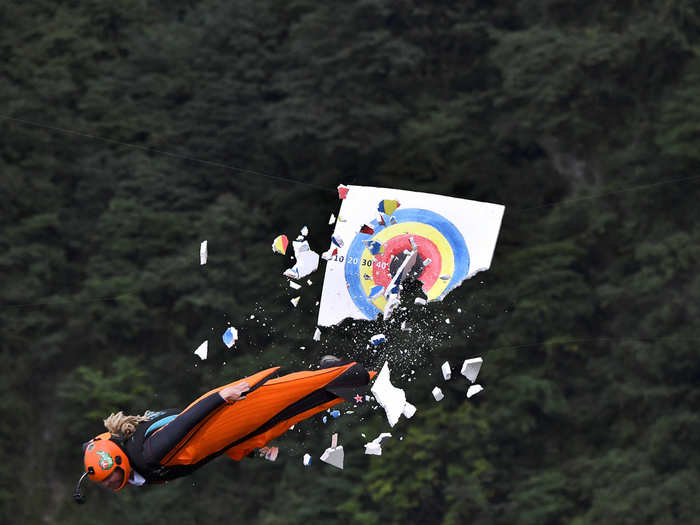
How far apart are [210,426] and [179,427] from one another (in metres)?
0.13

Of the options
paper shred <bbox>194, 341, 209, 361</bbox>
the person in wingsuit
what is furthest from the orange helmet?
paper shred <bbox>194, 341, 209, 361</bbox>

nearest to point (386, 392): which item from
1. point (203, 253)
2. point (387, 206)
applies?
point (387, 206)

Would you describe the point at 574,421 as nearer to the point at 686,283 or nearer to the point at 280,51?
the point at 686,283

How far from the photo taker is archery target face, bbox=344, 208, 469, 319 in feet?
14.6

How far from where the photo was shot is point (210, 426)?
349cm

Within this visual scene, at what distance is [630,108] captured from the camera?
526 centimetres

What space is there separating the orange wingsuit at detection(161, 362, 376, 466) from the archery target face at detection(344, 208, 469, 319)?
0.70 meters

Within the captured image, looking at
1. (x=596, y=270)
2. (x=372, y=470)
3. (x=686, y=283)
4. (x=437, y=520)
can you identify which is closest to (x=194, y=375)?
(x=372, y=470)

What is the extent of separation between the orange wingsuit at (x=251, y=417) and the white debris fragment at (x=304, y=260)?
2.91ft

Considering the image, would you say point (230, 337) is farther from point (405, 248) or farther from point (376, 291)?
point (405, 248)

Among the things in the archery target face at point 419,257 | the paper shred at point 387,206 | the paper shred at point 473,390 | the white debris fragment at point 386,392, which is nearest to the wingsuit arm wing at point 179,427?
the white debris fragment at point 386,392

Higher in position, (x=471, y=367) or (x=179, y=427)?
(x=471, y=367)

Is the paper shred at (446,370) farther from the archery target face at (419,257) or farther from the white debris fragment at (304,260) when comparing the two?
the white debris fragment at (304,260)

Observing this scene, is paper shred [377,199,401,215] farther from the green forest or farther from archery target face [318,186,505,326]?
the green forest
